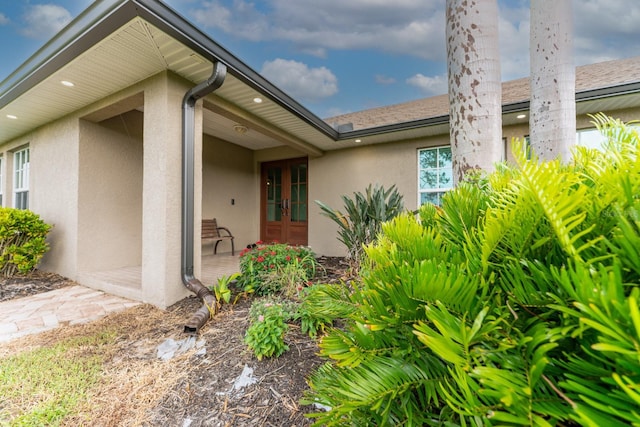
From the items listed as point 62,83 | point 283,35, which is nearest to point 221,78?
point 62,83

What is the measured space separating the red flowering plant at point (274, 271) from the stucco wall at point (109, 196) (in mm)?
2533

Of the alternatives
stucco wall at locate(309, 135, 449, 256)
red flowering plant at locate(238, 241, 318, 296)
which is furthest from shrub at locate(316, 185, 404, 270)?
stucco wall at locate(309, 135, 449, 256)

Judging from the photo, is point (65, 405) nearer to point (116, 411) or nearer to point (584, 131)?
point (116, 411)

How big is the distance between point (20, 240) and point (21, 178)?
2416 mm

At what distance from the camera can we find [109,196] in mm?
4223

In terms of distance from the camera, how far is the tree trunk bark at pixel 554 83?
2.24m

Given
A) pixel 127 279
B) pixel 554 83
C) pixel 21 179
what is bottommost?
pixel 127 279

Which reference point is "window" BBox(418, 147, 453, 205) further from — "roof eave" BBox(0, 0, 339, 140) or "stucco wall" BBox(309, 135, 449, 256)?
"roof eave" BBox(0, 0, 339, 140)

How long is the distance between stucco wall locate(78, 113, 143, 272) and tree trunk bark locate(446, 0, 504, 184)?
4.96 metres

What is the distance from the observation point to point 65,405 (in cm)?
152

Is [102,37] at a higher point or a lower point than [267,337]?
higher

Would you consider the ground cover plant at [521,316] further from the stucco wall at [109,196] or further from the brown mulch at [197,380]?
the stucco wall at [109,196]

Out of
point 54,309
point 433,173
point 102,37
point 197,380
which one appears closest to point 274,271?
point 197,380

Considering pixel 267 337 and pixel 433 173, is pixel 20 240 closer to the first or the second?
pixel 267 337
